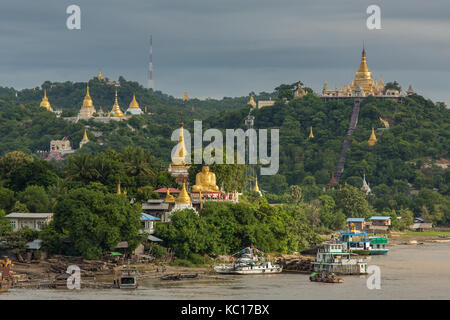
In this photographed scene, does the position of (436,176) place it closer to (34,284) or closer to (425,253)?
(425,253)

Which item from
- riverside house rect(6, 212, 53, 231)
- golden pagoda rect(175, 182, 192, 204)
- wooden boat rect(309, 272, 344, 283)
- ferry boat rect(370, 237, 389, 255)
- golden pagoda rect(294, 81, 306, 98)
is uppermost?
golden pagoda rect(294, 81, 306, 98)

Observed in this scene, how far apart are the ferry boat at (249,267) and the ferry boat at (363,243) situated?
1721cm

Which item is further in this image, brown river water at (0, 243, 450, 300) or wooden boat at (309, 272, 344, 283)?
wooden boat at (309, 272, 344, 283)

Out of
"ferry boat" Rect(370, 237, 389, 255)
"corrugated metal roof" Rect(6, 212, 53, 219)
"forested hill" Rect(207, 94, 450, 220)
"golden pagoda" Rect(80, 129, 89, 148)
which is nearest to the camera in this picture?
"corrugated metal roof" Rect(6, 212, 53, 219)

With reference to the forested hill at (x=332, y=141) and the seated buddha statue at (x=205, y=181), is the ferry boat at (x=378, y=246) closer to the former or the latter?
the seated buddha statue at (x=205, y=181)

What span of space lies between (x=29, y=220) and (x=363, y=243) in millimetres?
27563

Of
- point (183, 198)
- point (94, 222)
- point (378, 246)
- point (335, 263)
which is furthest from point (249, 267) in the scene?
point (378, 246)

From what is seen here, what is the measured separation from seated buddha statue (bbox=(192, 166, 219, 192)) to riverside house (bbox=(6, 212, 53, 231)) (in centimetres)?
1260

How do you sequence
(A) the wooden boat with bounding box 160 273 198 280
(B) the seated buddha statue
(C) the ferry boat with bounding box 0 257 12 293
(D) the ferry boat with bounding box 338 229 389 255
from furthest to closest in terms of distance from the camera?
1. (D) the ferry boat with bounding box 338 229 389 255
2. (B) the seated buddha statue
3. (A) the wooden boat with bounding box 160 273 198 280
4. (C) the ferry boat with bounding box 0 257 12 293

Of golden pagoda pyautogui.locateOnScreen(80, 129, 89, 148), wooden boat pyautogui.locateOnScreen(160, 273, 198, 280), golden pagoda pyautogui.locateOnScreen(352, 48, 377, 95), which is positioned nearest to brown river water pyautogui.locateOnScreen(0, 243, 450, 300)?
wooden boat pyautogui.locateOnScreen(160, 273, 198, 280)

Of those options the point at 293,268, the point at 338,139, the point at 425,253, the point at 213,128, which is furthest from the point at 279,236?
the point at 213,128

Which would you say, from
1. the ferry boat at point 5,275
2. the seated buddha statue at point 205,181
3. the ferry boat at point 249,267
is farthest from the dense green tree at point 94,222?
the seated buddha statue at point 205,181

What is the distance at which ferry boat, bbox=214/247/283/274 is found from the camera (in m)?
66.9

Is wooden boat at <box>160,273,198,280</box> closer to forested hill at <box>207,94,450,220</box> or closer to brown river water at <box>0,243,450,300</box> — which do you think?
brown river water at <box>0,243,450,300</box>
